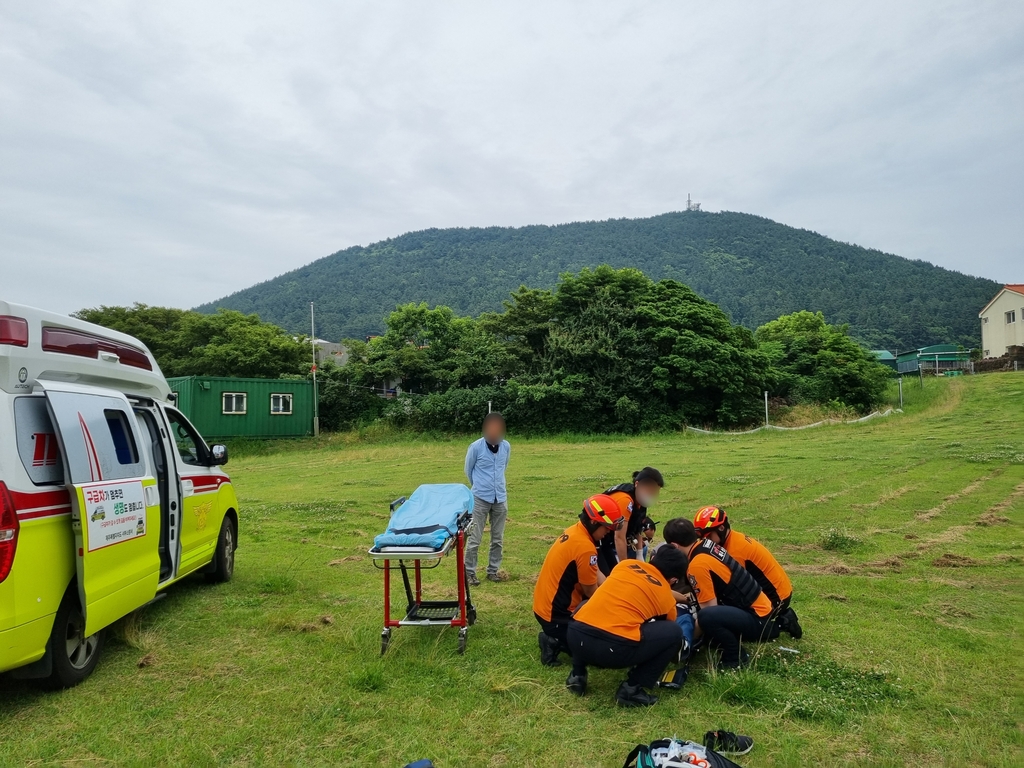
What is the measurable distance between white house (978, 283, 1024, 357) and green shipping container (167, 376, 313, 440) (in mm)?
54098

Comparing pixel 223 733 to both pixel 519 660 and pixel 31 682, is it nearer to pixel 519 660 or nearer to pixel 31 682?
pixel 31 682

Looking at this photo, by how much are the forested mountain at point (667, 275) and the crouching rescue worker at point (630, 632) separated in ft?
322

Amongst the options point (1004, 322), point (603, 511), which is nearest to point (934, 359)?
point (1004, 322)

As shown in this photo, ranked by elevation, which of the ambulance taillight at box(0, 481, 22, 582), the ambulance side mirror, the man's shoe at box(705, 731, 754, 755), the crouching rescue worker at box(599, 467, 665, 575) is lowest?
the man's shoe at box(705, 731, 754, 755)

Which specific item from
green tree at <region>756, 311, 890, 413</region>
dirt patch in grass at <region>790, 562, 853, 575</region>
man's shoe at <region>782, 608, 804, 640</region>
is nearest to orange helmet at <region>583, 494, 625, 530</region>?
man's shoe at <region>782, 608, 804, 640</region>

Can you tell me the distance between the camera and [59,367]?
188 inches

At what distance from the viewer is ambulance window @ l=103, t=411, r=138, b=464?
521 cm

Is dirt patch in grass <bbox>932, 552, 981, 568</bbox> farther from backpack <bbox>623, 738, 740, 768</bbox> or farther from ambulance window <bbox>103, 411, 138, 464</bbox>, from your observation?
ambulance window <bbox>103, 411, 138, 464</bbox>

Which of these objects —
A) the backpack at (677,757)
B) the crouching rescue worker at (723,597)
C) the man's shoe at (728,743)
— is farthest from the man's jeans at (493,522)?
the backpack at (677,757)

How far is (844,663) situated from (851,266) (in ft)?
461

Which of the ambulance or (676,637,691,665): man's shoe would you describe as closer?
the ambulance

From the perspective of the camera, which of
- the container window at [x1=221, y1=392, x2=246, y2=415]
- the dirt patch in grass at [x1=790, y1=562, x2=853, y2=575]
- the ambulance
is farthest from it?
the container window at [x1=221, y1=392, x2=246, y2=415]

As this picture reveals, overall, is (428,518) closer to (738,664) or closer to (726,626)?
(726,626)

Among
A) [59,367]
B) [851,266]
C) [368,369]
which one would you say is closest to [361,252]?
[851,266]
